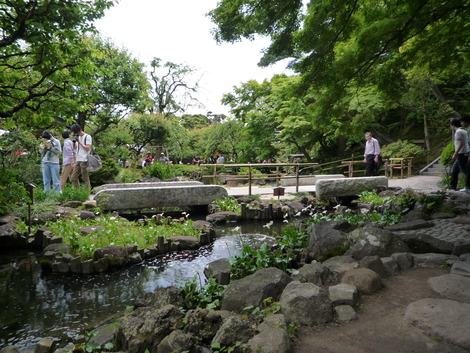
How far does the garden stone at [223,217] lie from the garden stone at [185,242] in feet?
6.76

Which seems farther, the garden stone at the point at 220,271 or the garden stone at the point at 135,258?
the garden stone at the point at 135,258

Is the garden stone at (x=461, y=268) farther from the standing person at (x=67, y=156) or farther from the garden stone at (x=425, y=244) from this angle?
the standing person at (x=67, y=156)

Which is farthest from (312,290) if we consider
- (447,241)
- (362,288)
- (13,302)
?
(13,302)

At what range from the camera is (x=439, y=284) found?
8.52 feet

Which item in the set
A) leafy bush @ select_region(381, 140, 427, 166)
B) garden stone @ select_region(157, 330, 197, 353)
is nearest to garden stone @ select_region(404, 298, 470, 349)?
garden stone @ select_region(157, 330, 197, 353)

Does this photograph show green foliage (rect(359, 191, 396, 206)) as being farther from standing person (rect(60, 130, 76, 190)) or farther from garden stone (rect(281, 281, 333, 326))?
standing person (rect(60, 130, 76, 190))

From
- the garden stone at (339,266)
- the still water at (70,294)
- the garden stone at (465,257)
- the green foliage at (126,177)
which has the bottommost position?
the still water at (70,294)

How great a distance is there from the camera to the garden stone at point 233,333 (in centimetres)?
207

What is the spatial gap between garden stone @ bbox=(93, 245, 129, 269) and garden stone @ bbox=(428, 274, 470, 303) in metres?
4.12

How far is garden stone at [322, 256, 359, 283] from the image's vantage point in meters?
2.97

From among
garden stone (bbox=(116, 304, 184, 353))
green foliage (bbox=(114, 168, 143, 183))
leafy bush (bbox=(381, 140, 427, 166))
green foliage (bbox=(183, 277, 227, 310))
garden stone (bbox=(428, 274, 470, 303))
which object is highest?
leafy bush (bbox=(381, 140, 427, 166))

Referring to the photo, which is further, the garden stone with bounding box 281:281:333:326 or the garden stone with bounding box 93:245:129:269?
the garden stone with bounding box 93:245:129:269

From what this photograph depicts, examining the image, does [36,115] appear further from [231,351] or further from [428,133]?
[428,133]

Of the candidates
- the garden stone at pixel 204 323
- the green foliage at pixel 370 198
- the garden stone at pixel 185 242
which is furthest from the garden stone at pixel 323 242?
the green foliage at pixel 370 198
